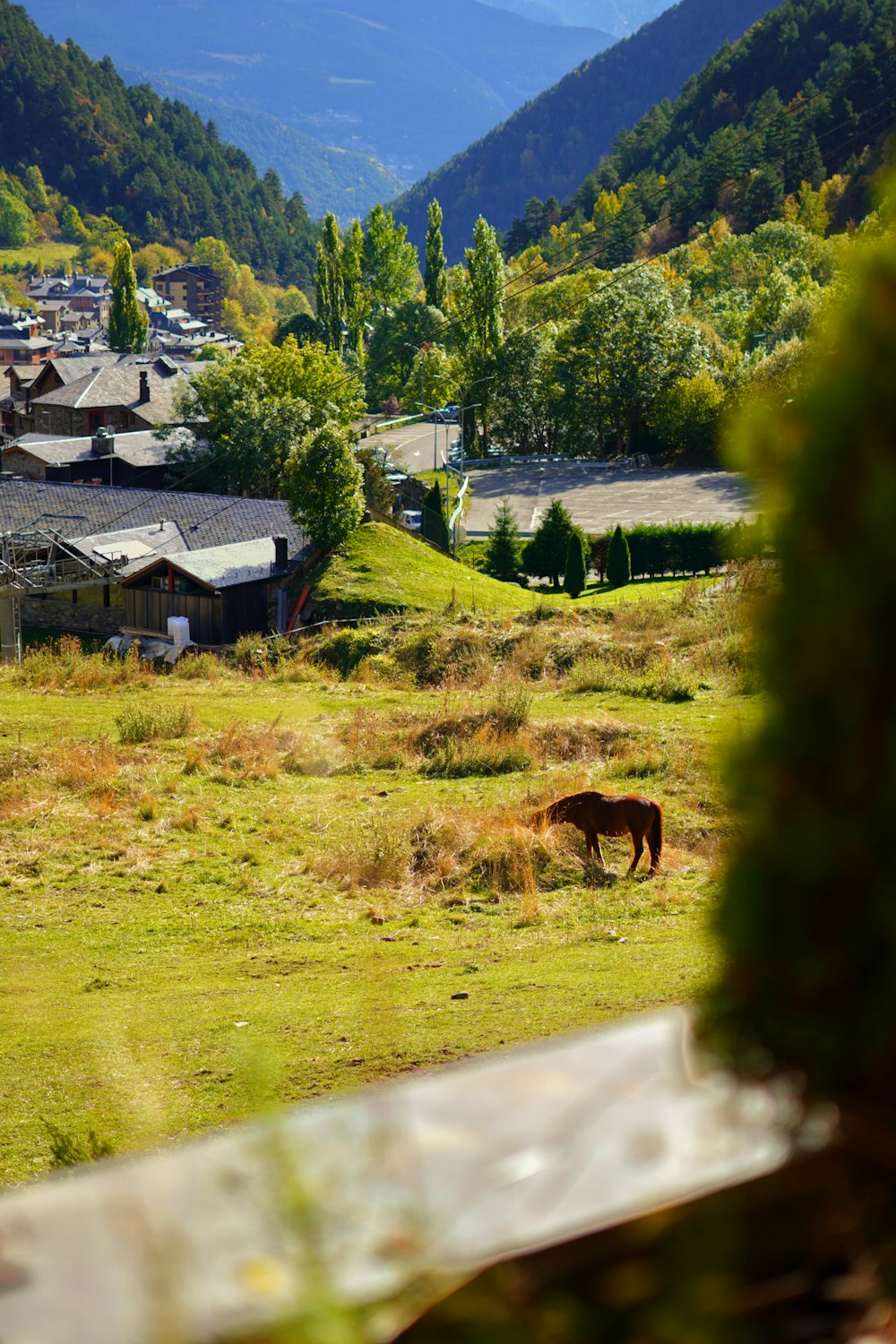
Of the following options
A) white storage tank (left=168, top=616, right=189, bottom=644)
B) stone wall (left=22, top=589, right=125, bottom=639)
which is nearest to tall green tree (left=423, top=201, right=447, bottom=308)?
stone wall (left=22, top=589, right=125, bottom=639)

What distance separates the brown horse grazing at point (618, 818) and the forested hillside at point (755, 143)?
90.6 metres

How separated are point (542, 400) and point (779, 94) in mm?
89110

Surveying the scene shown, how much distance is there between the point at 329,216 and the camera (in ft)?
353

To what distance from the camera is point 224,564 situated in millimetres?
39438

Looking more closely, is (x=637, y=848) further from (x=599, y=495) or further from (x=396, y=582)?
(x=599, y=495)

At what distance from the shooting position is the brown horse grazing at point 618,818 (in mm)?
13875

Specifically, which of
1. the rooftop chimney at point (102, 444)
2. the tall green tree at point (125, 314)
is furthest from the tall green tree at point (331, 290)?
the rooftop chimney at point (102, 444)

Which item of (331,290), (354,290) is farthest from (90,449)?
(354,290)

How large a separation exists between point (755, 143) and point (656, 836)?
406 feet

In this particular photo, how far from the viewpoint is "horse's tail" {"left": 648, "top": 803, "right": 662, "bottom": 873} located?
13914 mm

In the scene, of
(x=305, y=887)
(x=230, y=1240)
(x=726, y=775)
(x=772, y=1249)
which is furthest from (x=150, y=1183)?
(x=305, y=887)

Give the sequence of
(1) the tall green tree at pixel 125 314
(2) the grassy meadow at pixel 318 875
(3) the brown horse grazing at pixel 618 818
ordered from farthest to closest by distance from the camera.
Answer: (1) the tall green tree at pixel 125 314, (3) the brown horse grazing at pixel 618 818, (2) the grassy meadow at pixel 318 875

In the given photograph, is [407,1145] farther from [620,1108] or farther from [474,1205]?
[620,1108]

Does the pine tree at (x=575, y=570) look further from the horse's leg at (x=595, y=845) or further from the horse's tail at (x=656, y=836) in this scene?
the horse's tail at (x=656, y=836)
